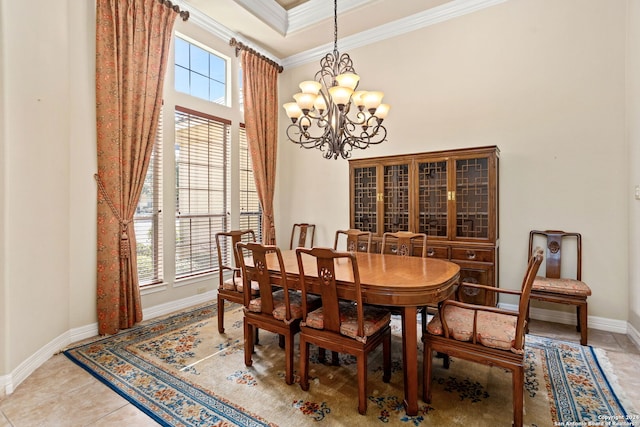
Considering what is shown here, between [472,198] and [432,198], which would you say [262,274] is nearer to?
[432,198]

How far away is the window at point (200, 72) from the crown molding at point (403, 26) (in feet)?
4.50

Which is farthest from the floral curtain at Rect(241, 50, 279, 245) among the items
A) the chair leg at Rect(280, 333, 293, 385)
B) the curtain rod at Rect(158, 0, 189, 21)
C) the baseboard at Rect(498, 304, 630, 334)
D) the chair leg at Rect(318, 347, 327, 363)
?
the baseboard at Rect(498, 304, 630, 334)

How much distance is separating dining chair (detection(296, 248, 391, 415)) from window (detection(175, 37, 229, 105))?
10.1 ft

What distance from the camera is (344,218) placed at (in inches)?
184

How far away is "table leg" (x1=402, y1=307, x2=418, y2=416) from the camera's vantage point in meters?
1.85

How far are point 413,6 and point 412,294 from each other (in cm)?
364

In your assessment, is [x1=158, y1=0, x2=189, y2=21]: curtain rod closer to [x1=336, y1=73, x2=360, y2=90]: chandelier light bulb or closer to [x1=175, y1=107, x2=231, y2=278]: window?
[x1=175, y1=107, x2=231, y2=278]: window

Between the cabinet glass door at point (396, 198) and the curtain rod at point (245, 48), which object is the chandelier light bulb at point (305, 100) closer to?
the cabinet glass door at point (396, 198)

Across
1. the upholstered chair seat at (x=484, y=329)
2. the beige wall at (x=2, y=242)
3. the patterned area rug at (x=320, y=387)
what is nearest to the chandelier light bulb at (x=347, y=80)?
the upholstered chair seat at (x=484, y=329)

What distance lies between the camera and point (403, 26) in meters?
4.14

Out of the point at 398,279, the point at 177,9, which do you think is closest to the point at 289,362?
the point at 398,279

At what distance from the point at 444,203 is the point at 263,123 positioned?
2870 mm

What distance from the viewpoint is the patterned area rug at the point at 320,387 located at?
1.84m

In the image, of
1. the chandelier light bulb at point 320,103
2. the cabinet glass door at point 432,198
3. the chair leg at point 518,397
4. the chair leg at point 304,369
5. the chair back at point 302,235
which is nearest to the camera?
the chair leg at point 518,397
